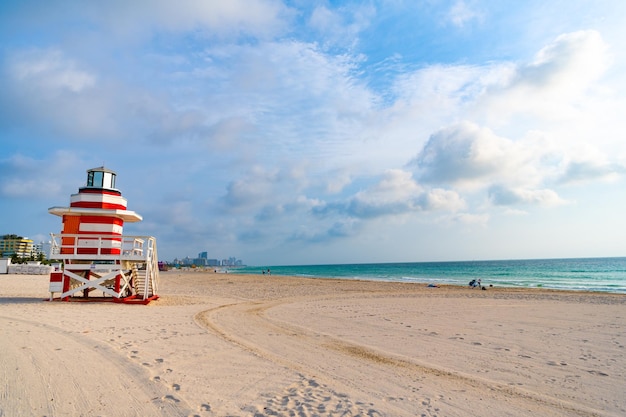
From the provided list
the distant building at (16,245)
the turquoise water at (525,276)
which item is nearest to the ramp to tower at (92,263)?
the turquoise water at (525,276)

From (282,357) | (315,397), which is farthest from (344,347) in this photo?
(315,397)

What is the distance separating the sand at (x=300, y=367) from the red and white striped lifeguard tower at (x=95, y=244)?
3.87 meters

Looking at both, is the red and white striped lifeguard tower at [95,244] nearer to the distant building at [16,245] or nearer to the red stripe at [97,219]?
the red stripe at [97,219]

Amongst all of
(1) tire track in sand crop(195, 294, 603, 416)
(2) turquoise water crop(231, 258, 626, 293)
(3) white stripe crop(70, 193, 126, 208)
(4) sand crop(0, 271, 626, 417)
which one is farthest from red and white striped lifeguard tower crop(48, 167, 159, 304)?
(2) turquoise water crop(231, 258, 626, 293)

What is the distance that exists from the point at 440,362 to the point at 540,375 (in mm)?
1518

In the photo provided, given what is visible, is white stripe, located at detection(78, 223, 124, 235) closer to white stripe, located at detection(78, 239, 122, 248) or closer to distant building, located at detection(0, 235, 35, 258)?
white stripe, located at detection(78, 239, 122, 248)

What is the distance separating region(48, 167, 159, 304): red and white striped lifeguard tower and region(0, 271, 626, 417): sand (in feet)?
12.7

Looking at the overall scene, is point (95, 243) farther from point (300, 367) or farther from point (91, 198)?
point (300, 367)

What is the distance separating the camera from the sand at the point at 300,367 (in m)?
4.55

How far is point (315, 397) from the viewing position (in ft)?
15.9

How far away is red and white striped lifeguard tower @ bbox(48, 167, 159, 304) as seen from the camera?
1502 cm

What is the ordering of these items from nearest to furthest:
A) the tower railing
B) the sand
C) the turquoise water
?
the sand → the tower railing → the turquoise water

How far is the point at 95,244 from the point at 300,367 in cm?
1218

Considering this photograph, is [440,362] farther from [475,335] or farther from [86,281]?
[86,281]
